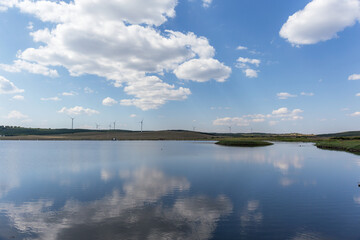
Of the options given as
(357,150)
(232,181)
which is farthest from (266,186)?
(357,150)

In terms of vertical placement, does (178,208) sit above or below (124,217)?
below

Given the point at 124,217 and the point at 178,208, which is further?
the point at 178,208

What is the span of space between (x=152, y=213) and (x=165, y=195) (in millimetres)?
5601

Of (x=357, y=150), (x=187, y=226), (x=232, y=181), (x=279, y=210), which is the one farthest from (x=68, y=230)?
(x=357, y=150)

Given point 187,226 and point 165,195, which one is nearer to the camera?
point 187,226

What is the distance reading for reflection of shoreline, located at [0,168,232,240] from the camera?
46.9ft

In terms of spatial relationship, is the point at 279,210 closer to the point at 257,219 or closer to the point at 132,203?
the point at 257,219

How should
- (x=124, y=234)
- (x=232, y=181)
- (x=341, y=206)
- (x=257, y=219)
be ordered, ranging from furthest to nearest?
1. (x=232, y=181)
2. (x=341, y=206)
3. (x=257, y=219)
4. (x=124, y=234)

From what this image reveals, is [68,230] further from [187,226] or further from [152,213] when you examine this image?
[187,226]

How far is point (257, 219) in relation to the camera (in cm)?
1698

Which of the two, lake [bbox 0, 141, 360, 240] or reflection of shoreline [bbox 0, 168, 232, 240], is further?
lake [bbox 0, 141, 360, 240]

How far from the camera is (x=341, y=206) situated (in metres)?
20.5

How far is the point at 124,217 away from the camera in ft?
55.5

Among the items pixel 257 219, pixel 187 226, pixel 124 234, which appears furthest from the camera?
pixel 257 219
